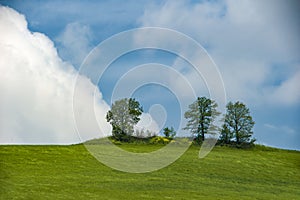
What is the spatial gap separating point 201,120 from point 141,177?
796 inches

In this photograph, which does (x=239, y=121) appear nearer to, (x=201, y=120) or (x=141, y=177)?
(x=201, y=120)

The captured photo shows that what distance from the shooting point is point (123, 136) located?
4828 centimetres

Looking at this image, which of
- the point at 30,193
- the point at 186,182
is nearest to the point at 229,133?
the point at 186,182

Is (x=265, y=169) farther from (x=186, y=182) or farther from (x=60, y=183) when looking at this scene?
(x=60, y=183)

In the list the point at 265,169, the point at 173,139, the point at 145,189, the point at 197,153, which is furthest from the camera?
the point at 173,139

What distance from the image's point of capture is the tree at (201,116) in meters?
49.4

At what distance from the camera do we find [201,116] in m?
49.8

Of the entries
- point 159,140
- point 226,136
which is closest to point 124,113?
point 159,140

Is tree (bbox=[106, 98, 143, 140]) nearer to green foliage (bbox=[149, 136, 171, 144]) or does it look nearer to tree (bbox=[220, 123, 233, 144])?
green foliage (bbox=[149, 136, 171, 144])

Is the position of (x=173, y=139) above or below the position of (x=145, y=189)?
above

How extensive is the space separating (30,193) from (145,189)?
694 cm

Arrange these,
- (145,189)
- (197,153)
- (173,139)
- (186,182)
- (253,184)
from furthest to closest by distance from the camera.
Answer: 1. (173,139)
2. (197,153)
3. (253,184)
4. (186,182)
5. (145,189)

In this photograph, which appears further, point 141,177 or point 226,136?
point 226,136

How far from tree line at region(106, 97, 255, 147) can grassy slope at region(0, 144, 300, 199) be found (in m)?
4.20
